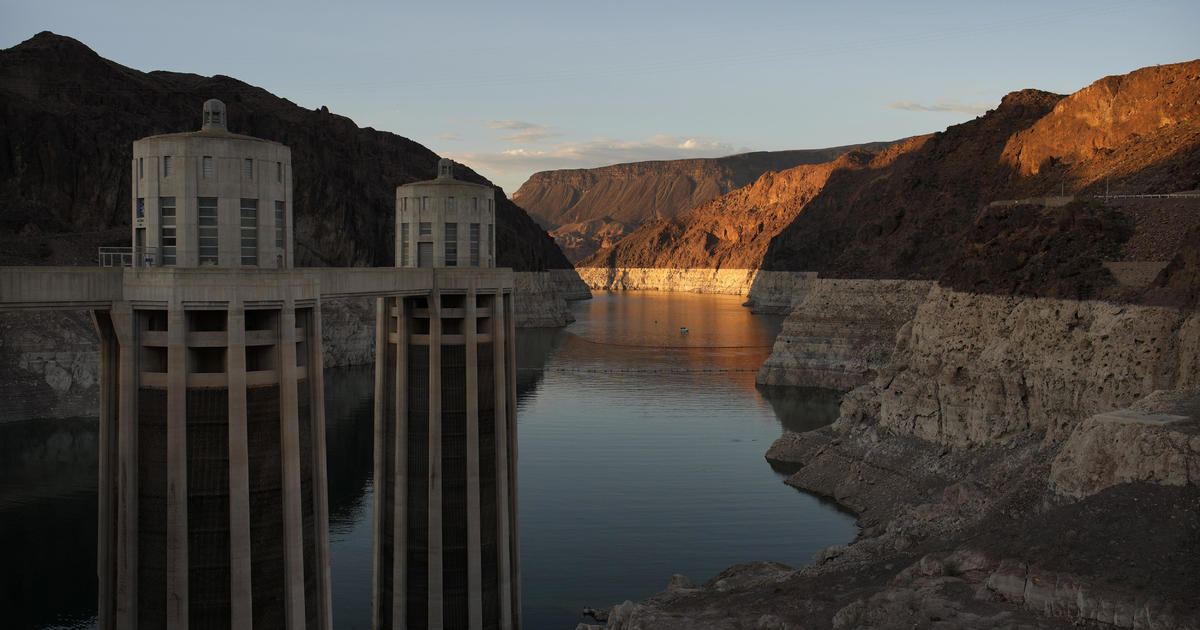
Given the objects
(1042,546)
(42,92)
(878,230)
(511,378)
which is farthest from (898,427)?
(42,92)

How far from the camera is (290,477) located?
76.8 feet

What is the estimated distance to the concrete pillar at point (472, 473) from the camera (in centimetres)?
3544

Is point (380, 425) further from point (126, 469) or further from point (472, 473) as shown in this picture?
point (126, 469)

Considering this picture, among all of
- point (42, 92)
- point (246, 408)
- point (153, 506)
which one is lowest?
point (153, 506)

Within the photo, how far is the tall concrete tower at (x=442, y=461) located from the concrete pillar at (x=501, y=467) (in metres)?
0.04

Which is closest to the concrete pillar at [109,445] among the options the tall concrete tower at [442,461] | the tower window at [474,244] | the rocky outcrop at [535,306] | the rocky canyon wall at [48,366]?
the tall concrete tower at [442,461]

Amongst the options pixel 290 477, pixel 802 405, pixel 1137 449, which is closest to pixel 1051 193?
pixel 802 405

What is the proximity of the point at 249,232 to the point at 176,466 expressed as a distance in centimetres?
546

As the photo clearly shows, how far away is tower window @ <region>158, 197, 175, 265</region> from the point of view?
22719mm

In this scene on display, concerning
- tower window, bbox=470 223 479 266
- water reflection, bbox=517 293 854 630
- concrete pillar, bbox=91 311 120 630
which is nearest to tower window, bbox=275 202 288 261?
concrete pillar, bbox=91 311 120 630

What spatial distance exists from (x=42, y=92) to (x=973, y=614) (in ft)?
434

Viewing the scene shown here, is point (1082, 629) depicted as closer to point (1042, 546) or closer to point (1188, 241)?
point (1042, 546)

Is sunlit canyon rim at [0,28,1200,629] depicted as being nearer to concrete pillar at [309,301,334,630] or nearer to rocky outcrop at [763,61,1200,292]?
rocky outcrop at [763,61,1200,292]

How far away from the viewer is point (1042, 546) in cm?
2598
